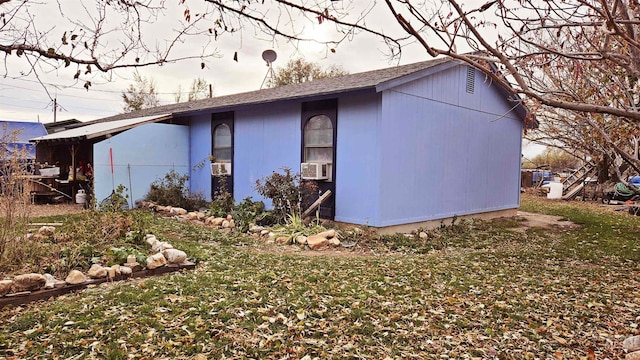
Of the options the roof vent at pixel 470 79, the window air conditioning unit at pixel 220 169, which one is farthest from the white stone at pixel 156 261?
the roof vent at pixel 470 79

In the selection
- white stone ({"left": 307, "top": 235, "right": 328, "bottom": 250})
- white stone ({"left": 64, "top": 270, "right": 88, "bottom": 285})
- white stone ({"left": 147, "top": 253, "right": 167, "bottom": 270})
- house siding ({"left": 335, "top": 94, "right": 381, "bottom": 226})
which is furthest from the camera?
house siding ({"left": 335, "top": 94, "right": 381, "bottom": 226})

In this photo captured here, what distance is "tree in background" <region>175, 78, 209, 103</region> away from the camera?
28.2 meters

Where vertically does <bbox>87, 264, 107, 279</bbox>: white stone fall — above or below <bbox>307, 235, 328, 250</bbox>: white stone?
above

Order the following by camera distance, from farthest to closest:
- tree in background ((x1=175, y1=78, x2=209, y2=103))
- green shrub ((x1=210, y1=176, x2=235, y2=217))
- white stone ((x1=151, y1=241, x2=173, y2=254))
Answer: tree in background ((x1=175, y1=78, x2=209, y2=103)), green shrub ((x1=210, y1=176, x2=235, y2=217)), white stone ((x1=151, y1=241, x2=173, y2=254))

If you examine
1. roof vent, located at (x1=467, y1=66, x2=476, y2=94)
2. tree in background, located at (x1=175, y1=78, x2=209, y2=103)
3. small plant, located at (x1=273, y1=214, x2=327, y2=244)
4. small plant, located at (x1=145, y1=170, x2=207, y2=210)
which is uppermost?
tree in background, located at (x1=175, y1=78, x2=209, y2=103)

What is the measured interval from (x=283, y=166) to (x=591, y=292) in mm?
6191

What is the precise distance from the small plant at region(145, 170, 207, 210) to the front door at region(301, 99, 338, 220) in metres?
3.55

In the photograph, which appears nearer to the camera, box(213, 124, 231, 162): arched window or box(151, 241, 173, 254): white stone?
box(151, 241, 173, 254): white stone

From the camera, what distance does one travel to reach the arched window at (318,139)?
8.30 metres

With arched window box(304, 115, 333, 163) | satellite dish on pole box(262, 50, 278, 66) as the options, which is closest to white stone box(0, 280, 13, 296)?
arched window box(304, 115, 333, 163)

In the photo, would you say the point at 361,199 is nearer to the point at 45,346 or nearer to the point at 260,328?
the point at 260,328

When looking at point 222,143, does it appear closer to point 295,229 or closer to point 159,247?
point 295,229

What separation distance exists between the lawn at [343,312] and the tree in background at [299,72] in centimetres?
2191

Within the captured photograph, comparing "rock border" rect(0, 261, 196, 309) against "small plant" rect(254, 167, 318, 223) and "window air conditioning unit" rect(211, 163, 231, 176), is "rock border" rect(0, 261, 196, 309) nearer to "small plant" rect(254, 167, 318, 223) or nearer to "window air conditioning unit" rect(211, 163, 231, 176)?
"small plant" rect(254, 167, 318, 223)
